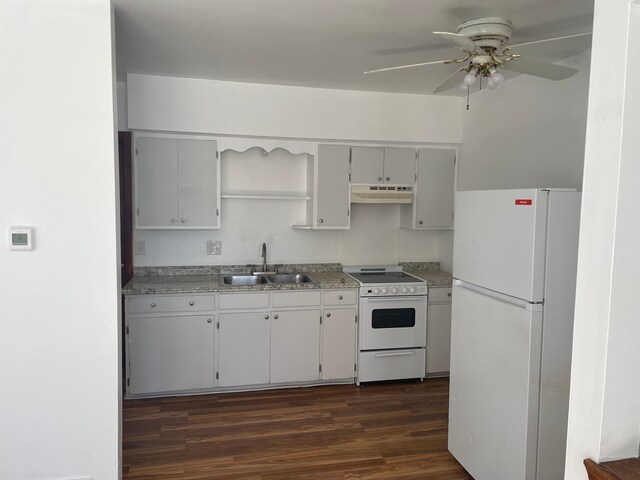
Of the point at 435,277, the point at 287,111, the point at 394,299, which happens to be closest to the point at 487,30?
the point at 287,111

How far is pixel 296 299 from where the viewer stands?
3.92 m

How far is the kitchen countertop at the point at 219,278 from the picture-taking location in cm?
372

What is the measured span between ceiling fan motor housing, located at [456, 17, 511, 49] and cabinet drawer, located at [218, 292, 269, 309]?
2.40 metres

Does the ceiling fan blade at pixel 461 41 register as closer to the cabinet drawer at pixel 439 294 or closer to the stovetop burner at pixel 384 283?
the stovetop burner at pixel 384 283

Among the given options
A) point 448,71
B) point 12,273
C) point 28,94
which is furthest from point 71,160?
point 448,71

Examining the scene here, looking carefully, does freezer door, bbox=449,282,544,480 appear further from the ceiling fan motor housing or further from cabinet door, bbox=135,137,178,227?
cabinet door, bbox=135,137,178,227

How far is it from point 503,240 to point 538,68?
87 centimetres

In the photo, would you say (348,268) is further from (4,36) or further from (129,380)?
(4,36)

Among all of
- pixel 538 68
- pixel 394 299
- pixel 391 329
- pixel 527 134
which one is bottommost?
pixel 391 329

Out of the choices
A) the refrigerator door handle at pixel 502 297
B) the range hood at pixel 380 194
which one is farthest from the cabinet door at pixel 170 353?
the refrigerator door handle at pixel 502 297

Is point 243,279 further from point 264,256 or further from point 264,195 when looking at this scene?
point 264,195

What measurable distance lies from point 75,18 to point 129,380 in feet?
8.44

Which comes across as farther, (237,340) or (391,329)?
(391,329)

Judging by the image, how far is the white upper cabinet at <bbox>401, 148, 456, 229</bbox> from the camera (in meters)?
4.39
